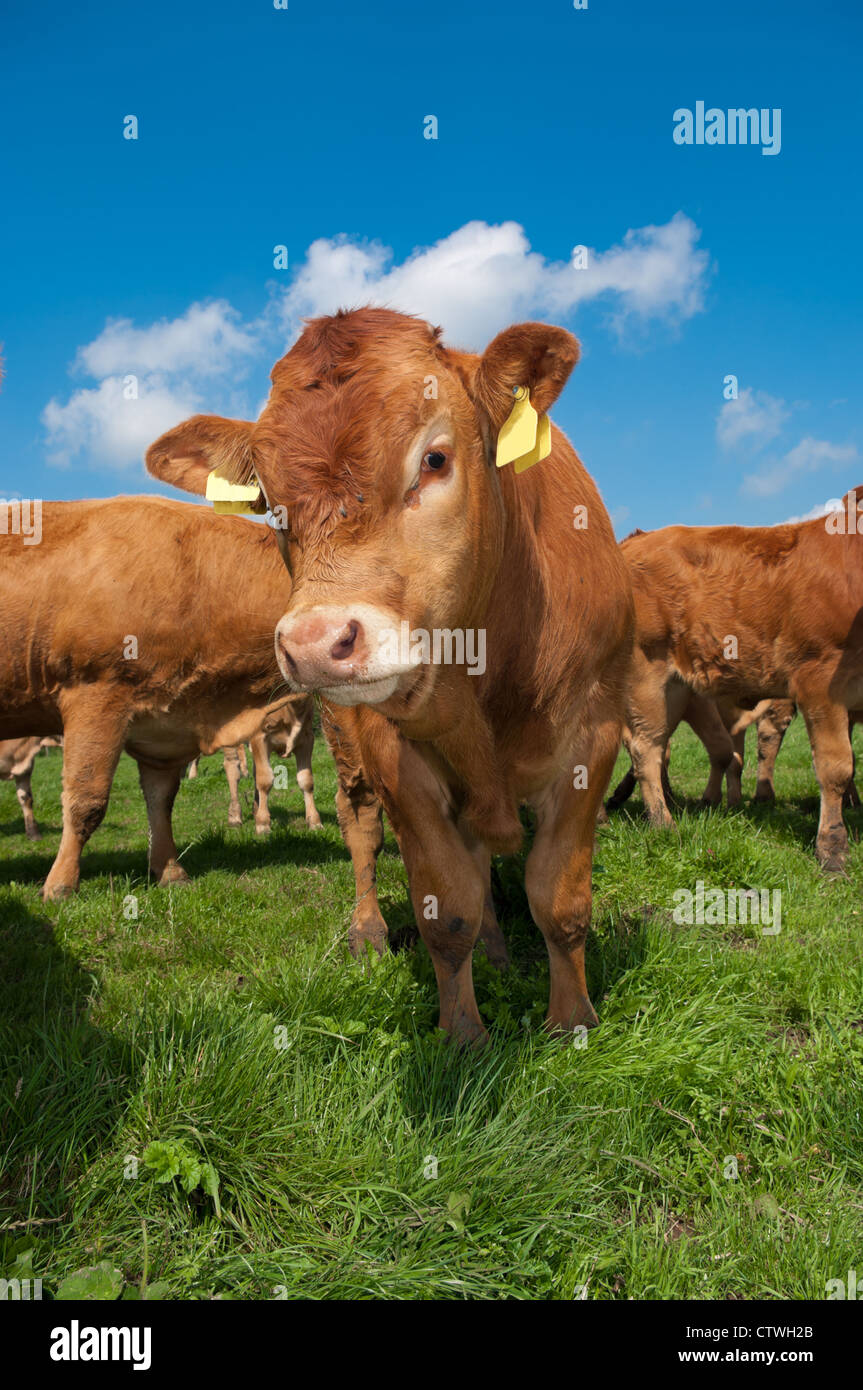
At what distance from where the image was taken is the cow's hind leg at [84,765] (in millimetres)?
6051

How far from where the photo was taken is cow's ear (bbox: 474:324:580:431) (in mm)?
2609

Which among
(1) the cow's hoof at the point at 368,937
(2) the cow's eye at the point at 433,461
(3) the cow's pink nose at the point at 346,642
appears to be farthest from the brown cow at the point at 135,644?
(3) the cow's pink nose at the point at 346,642

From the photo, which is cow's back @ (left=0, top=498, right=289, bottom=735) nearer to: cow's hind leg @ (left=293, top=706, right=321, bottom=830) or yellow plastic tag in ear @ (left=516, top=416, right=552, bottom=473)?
yellow plastic tag in ear @ (left=516, top=416, right=552, bottom=473)

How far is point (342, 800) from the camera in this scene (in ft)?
17.4

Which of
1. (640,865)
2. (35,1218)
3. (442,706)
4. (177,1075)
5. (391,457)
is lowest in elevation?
(35,1218)

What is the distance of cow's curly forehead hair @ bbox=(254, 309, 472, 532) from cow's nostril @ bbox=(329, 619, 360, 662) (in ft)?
1.03

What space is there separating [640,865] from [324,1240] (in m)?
3.54

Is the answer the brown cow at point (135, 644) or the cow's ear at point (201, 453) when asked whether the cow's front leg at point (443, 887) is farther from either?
the brown cow at point (135, 644)

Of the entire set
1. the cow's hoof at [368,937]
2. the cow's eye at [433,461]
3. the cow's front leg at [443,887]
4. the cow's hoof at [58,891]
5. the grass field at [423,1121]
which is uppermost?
the cow's eye at [433,461]

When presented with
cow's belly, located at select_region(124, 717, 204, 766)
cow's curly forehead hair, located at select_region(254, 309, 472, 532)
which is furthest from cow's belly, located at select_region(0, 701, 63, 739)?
cow's curly forehead hair, located at select_region(254, 309, 472, 532)

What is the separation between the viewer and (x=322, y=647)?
2.08 m

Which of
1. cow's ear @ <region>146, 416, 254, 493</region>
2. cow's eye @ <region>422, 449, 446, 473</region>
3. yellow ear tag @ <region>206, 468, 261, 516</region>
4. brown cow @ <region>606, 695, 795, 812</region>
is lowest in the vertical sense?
brown cow @ <region>606, 695, 795, 812</region>
